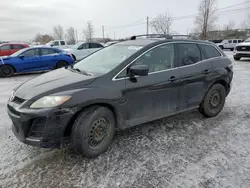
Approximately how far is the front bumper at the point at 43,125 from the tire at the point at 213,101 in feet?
9.15

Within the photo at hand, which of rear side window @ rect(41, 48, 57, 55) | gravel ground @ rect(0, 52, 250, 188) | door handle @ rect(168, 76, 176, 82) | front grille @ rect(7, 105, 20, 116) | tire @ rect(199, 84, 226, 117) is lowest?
gravel ground @ rect(0, 52, 250, 188)

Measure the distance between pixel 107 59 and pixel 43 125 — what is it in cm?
159

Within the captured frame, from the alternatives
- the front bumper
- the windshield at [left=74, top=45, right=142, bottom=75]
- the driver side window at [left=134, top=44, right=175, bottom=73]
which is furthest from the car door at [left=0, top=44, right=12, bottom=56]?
the driver side window at [left=134, top=44, right=175, bottom=73]

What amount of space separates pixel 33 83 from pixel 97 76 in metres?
0.96

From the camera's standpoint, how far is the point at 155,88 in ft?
11.0

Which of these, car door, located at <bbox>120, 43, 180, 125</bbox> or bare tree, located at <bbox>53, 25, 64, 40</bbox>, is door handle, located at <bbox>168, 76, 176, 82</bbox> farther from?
bare tree, located at <bbox>53, 25, 64, 40</bbox>

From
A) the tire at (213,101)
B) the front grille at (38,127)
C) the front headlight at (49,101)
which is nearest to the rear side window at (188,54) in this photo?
the tire at (213,101)

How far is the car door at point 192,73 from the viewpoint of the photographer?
12.3 ft

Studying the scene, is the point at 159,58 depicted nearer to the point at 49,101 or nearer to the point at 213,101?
the point at 213,101

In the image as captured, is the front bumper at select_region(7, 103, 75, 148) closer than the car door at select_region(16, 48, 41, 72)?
Yes

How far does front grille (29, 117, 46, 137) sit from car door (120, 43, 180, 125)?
1173mm

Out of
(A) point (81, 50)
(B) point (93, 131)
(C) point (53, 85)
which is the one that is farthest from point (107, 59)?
(A) point (81, 50)

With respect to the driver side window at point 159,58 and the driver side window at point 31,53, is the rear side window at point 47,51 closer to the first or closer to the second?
the driver side window at point 31,53

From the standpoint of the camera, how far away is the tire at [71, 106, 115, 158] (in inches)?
105
